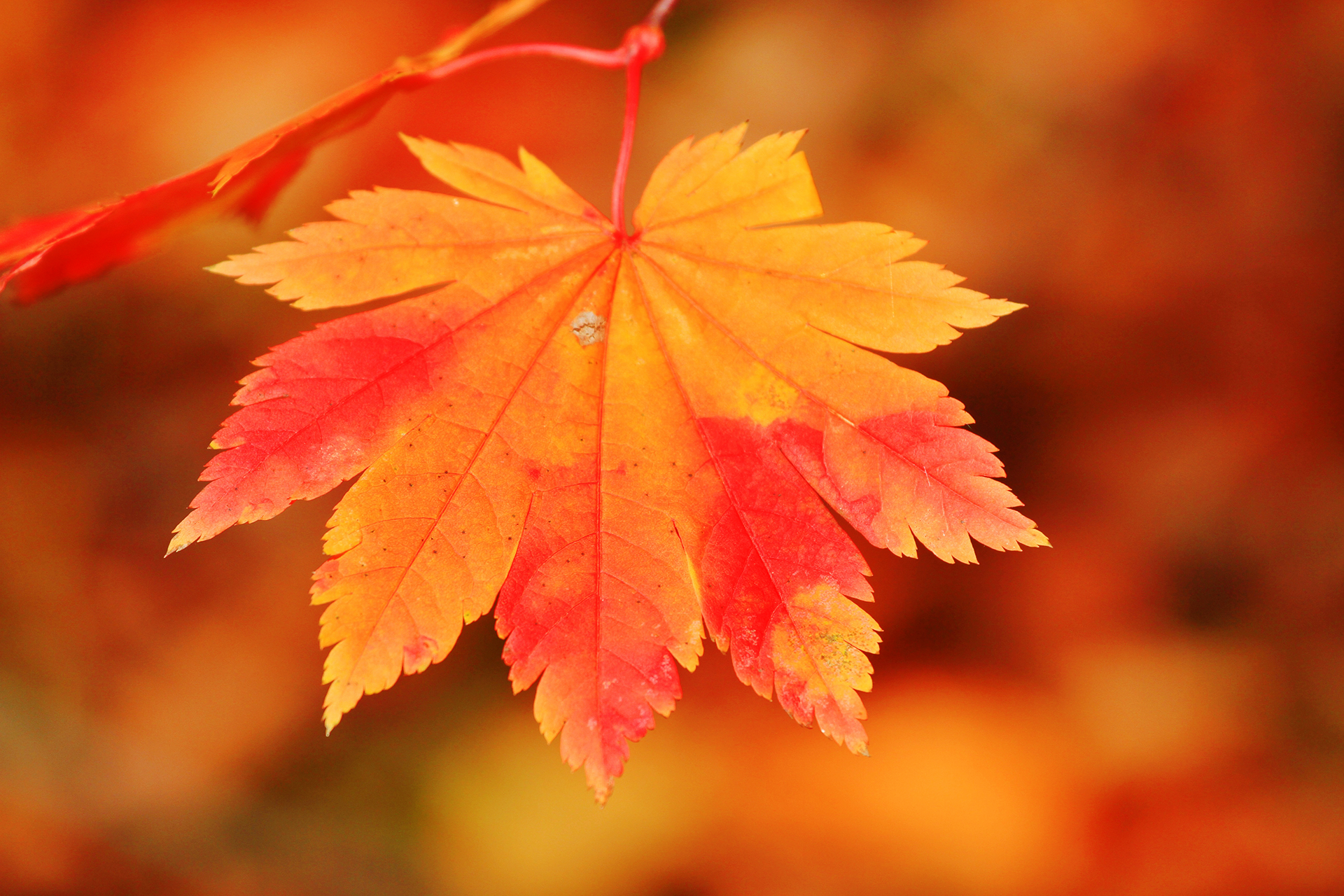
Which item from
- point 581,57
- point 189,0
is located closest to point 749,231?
point 581,57

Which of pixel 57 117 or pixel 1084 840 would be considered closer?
pixel 1084 840

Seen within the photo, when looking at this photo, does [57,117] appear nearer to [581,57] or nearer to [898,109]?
[581,57]

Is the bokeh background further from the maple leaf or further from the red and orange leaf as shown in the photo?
the maple leaf

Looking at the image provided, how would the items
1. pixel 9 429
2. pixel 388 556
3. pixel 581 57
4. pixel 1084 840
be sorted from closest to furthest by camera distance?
pixel 388 556
pixel 581 57
pixel 1084 840
pixel 9 429

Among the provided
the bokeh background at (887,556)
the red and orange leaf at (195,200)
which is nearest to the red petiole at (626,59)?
the red and orange leaf at (195,200)

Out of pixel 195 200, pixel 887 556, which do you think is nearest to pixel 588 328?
pixel 195 200

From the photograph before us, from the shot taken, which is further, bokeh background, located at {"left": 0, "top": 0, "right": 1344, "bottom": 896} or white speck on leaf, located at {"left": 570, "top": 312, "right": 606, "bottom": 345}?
bokeh background, located at {"left": 0, "top": 0, "right": 1344, "bottom": 896}

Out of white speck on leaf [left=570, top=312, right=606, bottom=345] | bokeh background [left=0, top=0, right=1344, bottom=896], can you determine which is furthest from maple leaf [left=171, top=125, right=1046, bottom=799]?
bokeh background [left=0, top=0, right=1344, bottom=896]
